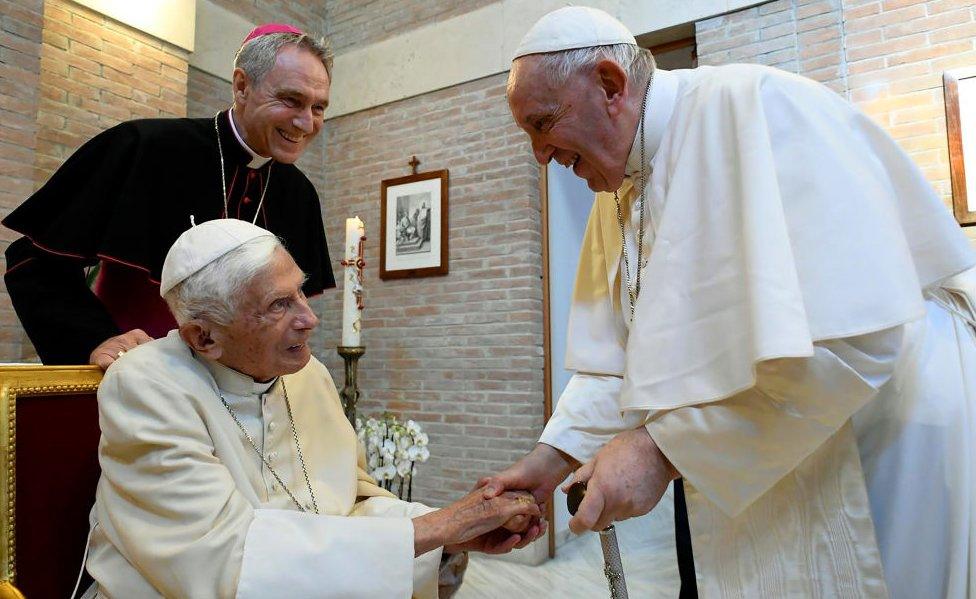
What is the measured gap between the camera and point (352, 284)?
356 centimetres

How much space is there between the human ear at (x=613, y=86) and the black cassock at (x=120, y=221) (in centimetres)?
143

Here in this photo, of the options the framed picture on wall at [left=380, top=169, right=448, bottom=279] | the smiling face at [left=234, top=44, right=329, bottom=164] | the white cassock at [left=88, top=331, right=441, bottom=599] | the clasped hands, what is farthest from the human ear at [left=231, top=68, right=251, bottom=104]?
the framed picture on wall at [left=380, top=169, right=448, bottom=279]

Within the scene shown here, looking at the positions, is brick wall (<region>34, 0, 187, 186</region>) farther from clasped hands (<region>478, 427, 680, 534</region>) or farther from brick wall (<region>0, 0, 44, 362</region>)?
clasped hands (<region>478, 427, 680, 534</region>)

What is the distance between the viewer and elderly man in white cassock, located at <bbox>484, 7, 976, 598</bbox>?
1043 mm

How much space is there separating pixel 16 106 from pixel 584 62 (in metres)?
3.45

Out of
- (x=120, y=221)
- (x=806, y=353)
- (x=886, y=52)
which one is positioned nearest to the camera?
(x=806, y=353)

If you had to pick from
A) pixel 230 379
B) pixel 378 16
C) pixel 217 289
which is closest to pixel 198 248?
pixel 217 289

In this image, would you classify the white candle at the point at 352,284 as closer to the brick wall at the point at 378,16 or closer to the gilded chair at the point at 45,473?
the gilded chair at the point at 45,473

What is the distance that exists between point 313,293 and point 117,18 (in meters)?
3.04

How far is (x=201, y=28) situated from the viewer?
206 inches

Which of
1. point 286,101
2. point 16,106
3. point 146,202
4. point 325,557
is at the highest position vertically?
point 16,106

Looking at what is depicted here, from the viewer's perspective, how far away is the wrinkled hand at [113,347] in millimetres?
1781

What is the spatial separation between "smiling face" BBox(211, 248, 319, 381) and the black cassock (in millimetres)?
465

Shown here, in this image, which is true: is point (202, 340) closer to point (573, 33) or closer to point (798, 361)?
point (573, 33)
